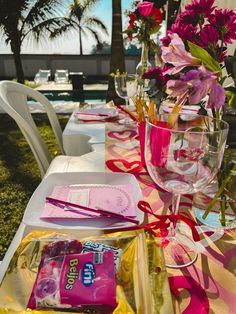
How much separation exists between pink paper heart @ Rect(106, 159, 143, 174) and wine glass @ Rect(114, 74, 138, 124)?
444 millimetres

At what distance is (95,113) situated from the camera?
1395 mm

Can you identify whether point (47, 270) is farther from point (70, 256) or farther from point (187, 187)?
point (187, 187)

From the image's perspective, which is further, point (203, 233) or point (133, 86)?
point (133, 86)

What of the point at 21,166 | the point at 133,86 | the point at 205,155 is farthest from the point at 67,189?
the point at 21,166

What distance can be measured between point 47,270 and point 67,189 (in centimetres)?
27

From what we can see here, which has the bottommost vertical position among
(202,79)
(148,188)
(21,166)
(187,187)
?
(21,166)

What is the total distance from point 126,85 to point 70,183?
721 mm

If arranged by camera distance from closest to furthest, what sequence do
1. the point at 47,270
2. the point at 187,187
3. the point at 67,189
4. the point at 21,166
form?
1. the point at 47,270
2. the point at 187,187
3. the point at 67,189
4. the point at 21,166

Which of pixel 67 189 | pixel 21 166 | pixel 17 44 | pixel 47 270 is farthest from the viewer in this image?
pixel 17 44

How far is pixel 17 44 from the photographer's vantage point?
634 centimetres


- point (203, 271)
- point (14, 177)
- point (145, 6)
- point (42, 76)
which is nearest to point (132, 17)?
point (145, 6)

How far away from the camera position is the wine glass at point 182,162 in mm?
470

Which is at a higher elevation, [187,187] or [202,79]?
[202,79]

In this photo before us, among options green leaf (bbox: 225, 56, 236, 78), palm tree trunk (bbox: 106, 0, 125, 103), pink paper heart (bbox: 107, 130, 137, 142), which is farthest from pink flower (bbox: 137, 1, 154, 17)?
palm tree trunk (bbox: 106, 0, 125, 103)
